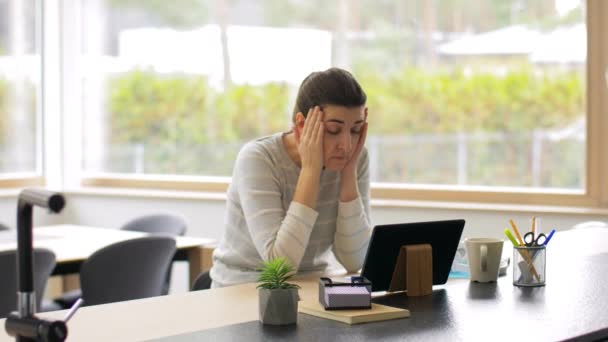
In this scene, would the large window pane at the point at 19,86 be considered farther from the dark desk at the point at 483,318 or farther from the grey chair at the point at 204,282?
the dark desk at the point at 483,318

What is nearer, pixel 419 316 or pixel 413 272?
pixel 419 316

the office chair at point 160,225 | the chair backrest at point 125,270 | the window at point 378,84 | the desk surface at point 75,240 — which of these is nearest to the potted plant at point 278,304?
the chair backrest at point 125,270

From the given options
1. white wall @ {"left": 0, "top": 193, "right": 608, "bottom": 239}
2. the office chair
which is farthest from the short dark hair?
white wall @ {"left": 0, "top": 193, "right": 608, "bottom": 239}

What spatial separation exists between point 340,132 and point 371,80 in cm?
306

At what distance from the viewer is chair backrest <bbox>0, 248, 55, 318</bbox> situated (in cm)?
342

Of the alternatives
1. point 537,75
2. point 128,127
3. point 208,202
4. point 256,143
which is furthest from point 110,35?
point 256,143

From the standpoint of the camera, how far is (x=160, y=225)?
5.20m

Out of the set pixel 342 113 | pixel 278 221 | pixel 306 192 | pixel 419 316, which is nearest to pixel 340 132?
pixel 342 113

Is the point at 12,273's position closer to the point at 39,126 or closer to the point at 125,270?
the point at 125,270

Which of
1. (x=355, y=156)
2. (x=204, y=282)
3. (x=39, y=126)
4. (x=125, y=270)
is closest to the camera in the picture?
(x=355, y=156)

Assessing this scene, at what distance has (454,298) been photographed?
2312mm

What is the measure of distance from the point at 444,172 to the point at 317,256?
288 centimetres

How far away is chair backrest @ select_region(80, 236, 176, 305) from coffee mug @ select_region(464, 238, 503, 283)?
172 cm

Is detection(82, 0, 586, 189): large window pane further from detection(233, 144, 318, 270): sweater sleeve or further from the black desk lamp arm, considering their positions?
the black desk lamp arm
